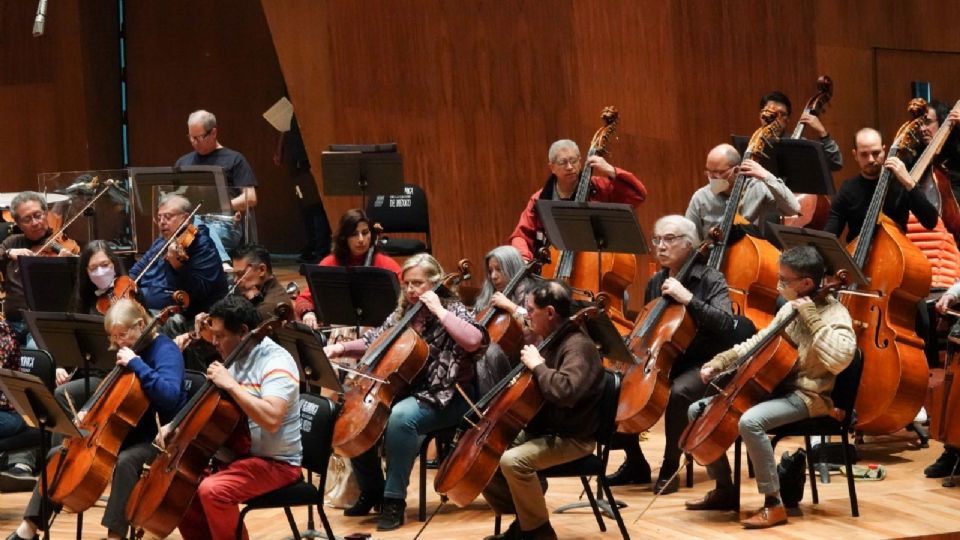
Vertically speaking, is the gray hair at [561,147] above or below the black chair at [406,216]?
above

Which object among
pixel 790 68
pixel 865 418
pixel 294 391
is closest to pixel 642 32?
pixel 790 68

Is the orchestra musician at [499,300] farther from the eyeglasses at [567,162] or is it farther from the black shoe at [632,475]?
the eyeglasses at [567,162]

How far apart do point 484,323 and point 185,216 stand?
5.38 ft

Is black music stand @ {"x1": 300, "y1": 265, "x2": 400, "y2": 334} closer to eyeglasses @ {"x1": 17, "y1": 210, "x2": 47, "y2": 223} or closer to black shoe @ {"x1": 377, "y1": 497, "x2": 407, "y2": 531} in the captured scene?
black shoe @ {"x1": 377, "y1": 497, "x2": 407, "y2": 531}

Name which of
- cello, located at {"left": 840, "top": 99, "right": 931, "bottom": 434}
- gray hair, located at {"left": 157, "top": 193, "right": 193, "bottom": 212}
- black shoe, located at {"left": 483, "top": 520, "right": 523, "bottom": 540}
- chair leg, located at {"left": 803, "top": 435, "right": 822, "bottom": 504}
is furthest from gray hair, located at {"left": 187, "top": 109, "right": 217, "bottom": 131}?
chair leg, located at {"left": 803, "top": 435, "right": 822, "bottom": 504}

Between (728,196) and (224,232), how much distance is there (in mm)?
2507

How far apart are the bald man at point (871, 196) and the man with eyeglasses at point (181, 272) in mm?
2893

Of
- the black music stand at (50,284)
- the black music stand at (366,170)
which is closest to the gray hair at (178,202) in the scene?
the black music stand at (50,284)

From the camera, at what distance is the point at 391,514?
5781 millimetres

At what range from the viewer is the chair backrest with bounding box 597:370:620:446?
5188 millimetres

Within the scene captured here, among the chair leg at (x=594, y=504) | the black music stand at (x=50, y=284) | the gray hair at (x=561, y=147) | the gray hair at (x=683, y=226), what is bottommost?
the chair leg at (x=594, y=504)

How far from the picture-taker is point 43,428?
5.06m

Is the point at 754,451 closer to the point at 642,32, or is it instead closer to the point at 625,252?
the point at 625,252

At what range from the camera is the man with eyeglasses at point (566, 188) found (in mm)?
7191
